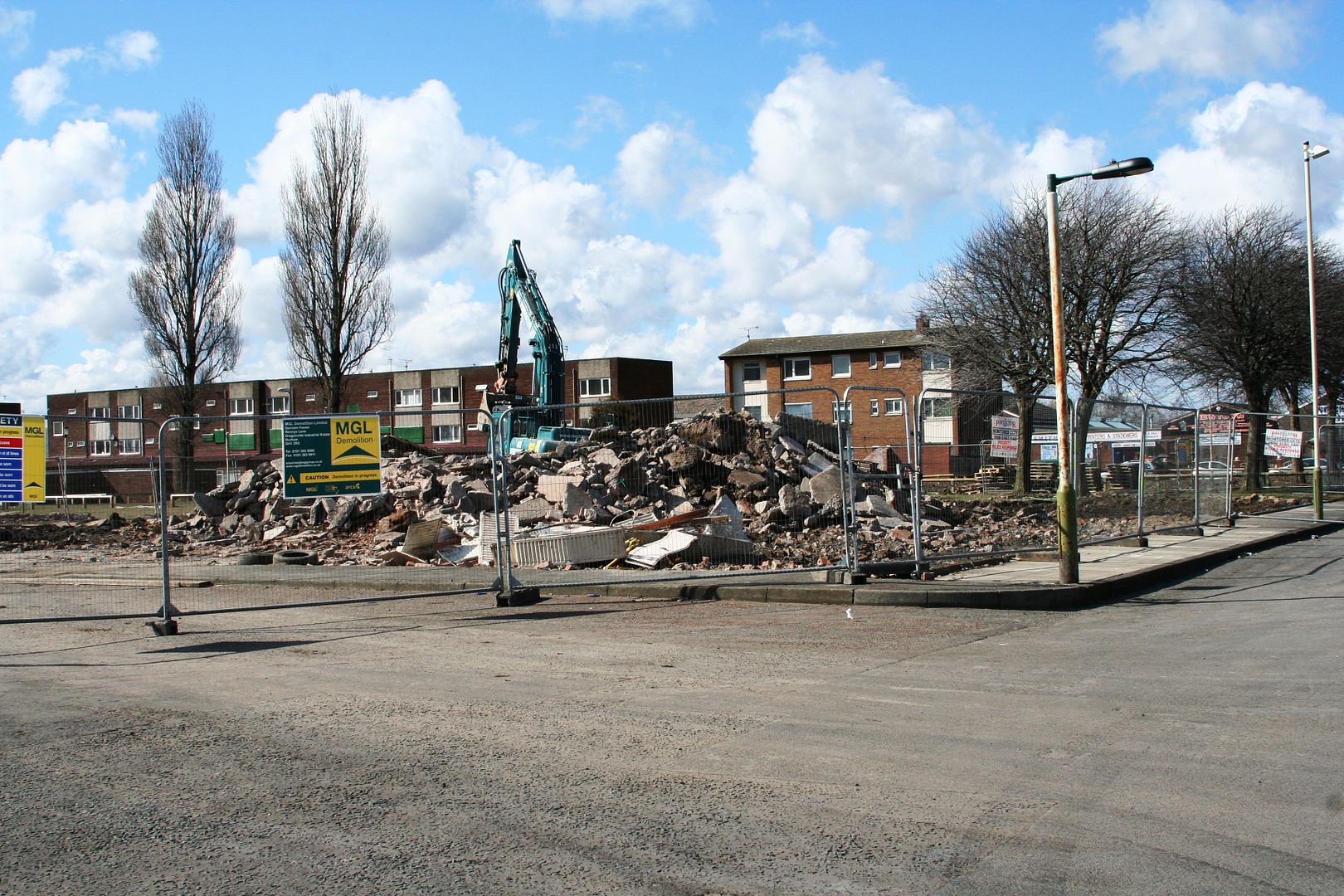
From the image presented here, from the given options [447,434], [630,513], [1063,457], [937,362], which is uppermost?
[937,362]

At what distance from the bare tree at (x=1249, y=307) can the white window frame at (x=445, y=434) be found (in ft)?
162

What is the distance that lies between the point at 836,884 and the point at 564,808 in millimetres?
1477

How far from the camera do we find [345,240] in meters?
42.1

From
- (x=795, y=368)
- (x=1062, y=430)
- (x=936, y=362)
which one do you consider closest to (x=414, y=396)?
(x=795, y=368)

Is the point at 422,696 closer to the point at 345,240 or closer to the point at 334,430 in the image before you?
the point at 334,430

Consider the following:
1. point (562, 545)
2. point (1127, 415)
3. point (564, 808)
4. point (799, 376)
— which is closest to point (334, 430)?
point (562, 545)

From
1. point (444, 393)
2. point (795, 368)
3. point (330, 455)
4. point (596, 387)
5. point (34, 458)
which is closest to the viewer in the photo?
point (34, 458)

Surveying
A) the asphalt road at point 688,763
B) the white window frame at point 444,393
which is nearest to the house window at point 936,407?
the asphalt road at point 688,763

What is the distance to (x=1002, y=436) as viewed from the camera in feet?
51.7

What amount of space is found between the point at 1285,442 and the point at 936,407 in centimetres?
1698

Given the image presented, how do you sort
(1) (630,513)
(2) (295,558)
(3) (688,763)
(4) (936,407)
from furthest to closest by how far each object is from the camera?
(2) (295,558) → (1) (630,513) → (4) (936,407) → (3) (688,763)

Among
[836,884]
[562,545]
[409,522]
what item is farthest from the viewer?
[409,522]

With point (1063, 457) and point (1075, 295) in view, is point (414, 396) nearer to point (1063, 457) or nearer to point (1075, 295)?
point (1075, 295)

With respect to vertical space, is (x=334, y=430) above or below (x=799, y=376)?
below
